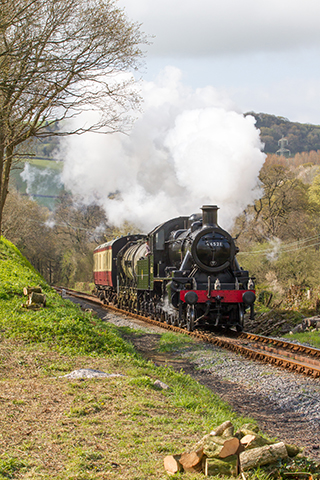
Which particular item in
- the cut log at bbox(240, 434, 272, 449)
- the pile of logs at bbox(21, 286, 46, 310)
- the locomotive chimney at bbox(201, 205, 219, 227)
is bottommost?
the cut log at bbox(240, 434, 272, 449)

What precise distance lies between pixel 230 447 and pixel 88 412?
197 centimetres

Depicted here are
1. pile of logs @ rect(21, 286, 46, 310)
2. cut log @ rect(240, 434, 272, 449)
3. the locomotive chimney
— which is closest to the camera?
cut log @ rect(240, 434, 272, 449)

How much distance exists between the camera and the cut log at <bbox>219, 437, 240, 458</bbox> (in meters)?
4.18

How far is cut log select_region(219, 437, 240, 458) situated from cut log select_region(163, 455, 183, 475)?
367 millimetres

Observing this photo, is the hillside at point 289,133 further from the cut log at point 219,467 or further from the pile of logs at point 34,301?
the cut log at point 219,467

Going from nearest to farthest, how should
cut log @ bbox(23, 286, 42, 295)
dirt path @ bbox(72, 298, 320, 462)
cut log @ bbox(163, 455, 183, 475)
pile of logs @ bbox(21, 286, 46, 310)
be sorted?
cut log @ bbox(163, 455, 183, 475) < dirt path @ bbox(72, 298, 320, 462) < pile of logs @ bbox(21, 286, 46, 310) < cut log @ bbox(23, 286, 42, 295)

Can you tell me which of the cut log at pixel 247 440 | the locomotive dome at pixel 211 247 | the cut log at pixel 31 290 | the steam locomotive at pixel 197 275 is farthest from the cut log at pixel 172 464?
the locomotive dome at pixel 211 247

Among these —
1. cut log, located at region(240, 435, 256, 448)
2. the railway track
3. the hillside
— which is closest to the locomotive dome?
the railway track

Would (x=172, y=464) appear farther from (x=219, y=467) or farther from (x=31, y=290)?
(x=31, y=290)

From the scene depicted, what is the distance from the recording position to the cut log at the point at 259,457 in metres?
4.17

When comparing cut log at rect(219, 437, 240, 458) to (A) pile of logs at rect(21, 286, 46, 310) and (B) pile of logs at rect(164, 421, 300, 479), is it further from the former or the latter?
(A) pile of logs at rect(21, 286, 46, 310)

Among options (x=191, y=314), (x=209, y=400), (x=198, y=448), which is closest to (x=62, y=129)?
(x=191, y=314)

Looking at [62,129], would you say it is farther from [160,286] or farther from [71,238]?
[71,238]

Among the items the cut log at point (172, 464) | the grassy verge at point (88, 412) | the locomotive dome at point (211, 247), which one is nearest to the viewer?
the cut log at point (172, 464)
